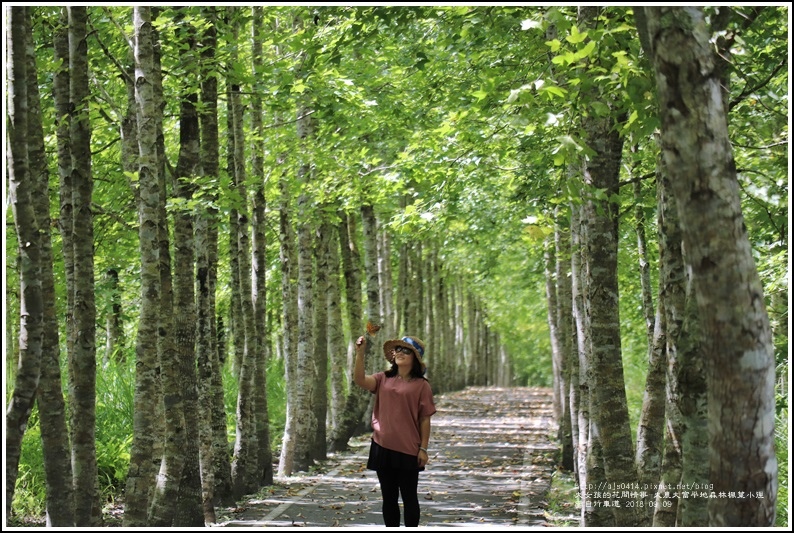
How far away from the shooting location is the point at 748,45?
28.3 ft

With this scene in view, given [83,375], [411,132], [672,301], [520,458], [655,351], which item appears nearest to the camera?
[672,301]

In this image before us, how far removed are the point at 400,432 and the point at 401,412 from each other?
0.19 metres

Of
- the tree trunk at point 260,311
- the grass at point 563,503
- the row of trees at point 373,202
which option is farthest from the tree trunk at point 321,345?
the grass at point 563,503

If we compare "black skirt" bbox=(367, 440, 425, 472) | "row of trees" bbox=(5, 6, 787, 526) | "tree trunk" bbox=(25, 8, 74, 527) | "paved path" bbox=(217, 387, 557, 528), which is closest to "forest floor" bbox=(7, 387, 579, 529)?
"paved path" bbox=(217, 387, 557, 528)

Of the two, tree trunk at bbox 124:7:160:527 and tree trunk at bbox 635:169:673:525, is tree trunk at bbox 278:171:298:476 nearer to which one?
tree trunk at bbox 124:7:160:527

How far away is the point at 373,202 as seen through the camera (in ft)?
62.1

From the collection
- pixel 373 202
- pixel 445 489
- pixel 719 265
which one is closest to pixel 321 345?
pixel 373 202

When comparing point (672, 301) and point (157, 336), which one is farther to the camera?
point (157, 336)

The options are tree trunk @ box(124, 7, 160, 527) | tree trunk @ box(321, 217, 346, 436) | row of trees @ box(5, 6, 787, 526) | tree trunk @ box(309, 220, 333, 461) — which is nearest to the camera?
row of trees @ box(5, 6, 787, 526)

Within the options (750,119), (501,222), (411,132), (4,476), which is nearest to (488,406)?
(501,222)

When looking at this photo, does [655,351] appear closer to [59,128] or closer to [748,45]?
[748,45]

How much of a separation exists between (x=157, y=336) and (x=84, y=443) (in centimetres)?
145

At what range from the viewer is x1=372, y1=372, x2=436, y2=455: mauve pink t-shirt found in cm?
855

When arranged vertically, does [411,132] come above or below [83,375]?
above
